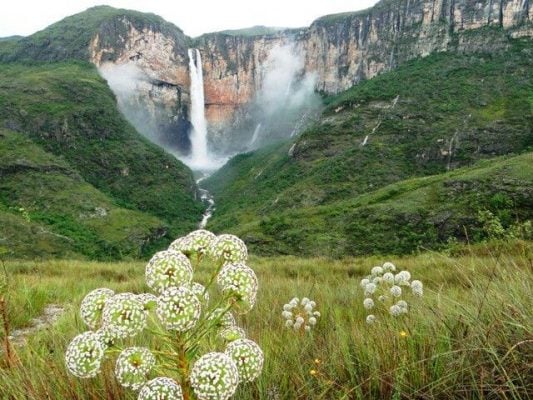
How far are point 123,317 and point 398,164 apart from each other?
88.7 m

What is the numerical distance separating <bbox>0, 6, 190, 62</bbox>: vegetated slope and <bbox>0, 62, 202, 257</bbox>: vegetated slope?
8955 mm

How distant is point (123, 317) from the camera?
5.60ft

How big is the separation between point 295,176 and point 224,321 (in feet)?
334

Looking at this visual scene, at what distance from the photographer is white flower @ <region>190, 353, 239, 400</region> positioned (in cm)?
146

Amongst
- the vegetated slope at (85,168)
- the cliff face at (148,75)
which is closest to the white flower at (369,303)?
the vegetated slope at (85,168)

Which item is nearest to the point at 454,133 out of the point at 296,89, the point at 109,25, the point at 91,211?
the point at 91,211

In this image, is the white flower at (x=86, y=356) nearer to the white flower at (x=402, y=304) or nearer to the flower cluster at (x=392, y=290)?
the flower cluster at (x=392, y=290)

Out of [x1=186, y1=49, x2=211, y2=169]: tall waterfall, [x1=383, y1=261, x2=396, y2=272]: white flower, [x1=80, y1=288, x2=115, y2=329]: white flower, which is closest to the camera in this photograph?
[x1=80, y1=288, x2=115, y2=329]: white flower

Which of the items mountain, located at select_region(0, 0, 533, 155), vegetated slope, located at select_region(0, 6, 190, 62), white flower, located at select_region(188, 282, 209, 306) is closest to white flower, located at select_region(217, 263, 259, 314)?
white flower, located at select_region(188, 282, 209, 306)

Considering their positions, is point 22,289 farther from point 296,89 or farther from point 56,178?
point 296,89

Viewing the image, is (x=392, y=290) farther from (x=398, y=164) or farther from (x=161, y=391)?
(x=398, y=164)

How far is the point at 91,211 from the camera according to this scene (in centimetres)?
8362

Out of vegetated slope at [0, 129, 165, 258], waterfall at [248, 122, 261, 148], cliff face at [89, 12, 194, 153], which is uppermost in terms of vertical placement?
cliff face at [89, 12, 194, 153]

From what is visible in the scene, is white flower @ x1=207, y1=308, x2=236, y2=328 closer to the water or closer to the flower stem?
the flower stem
